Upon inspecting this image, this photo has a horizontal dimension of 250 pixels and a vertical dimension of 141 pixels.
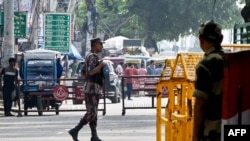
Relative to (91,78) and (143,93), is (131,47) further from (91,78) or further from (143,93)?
(91,78)

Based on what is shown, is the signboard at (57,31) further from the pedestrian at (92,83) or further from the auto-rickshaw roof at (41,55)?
the pedestrian at (92,83)

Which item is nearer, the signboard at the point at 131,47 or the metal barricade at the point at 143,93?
the metal barricade at the point at 143,93

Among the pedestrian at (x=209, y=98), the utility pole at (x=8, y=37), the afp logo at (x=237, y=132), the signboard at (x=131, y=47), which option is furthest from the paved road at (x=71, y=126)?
the signboard at (x=131, y=47)

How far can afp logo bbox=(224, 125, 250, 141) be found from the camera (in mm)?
7871

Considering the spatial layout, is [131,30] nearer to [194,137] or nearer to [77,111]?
[77,111]

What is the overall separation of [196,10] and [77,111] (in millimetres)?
52293

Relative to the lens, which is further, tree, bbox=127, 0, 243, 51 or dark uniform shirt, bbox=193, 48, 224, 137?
tree, bbox=127, 0, 243, 51

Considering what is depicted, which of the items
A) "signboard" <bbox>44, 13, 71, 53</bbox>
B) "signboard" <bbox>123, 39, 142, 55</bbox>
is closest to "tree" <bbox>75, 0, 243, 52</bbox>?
"signboard" <bbox>123, 39, 142, 55</bbox>

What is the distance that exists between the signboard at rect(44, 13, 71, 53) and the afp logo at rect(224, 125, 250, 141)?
46577mm

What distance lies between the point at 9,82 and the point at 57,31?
999 inches

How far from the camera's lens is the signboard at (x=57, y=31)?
179ft

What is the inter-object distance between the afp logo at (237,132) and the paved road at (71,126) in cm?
1101

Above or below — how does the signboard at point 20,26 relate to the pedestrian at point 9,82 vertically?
above

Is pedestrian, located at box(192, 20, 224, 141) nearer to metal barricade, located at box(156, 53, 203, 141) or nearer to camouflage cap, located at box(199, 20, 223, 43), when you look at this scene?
camouflage cap, located at box(199, 20, 223, 43)
